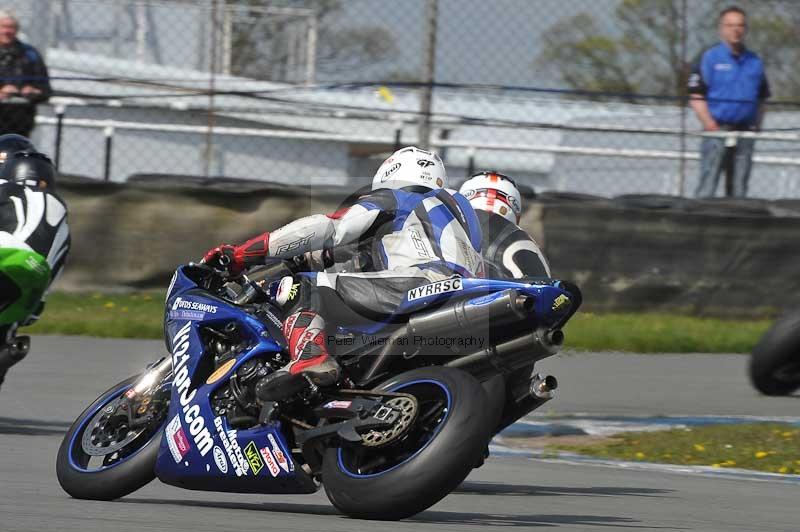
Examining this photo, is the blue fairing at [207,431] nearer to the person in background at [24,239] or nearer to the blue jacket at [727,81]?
the person in background at [24,239]

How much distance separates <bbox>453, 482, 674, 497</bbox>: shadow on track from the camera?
6.57 metres

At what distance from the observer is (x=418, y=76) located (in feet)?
39.0

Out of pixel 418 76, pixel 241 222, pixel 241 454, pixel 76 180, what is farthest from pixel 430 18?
pixel 241 454

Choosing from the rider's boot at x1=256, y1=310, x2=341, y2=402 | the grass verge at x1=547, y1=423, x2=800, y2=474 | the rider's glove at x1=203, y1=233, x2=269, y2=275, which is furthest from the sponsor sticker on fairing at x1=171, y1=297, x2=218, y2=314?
the grass verge at x1=547, y1=423, x2=800, y2=474

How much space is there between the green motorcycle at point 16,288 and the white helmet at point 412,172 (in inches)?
86.5

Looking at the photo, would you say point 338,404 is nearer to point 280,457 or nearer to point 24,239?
point 280,457

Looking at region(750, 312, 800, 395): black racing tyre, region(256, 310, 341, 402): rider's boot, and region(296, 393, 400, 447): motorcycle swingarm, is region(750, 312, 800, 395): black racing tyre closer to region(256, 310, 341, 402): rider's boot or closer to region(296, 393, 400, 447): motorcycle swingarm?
region(256, 310, 341, 402): rider's boot

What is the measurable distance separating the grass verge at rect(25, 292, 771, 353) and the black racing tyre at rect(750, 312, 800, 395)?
254 centimetres

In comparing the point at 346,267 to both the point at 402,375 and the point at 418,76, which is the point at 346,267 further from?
the point at 418,76

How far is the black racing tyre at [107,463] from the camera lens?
5867 mm

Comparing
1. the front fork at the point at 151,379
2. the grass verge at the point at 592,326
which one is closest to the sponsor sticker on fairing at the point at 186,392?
the front fork at the point at 151,379

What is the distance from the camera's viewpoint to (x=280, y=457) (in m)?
5.54

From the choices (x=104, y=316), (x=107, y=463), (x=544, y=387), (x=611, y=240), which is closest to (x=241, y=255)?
(x=107, y=463)

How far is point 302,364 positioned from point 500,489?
146 centimetres
